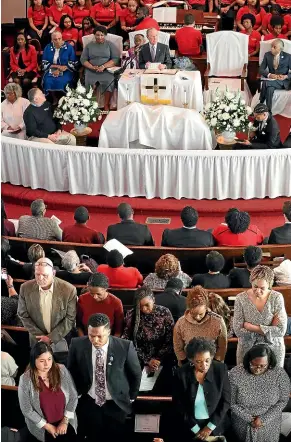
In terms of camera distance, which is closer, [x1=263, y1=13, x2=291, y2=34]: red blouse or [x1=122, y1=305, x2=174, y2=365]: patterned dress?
[x1=122, y1=305, x2=174, y2=365]: patterned dress

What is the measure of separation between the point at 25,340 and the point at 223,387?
173 cm

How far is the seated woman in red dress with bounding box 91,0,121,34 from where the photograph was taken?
48.2ft

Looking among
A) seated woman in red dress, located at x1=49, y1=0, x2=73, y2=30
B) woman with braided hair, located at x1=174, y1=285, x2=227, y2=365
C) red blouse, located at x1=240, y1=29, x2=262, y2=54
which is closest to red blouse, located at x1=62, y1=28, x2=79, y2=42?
seated woman in red dress, located at x1=49, y1=0, x2=73, y2=30

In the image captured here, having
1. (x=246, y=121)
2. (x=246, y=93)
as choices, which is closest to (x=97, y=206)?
(x=246, y=121)

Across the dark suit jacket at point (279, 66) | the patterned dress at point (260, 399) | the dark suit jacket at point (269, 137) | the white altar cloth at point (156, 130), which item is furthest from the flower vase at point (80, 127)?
the patterned dress at point (260, 399)

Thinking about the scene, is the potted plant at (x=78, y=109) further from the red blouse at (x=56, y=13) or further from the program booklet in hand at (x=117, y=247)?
the red blouse at (x=56, y=13)

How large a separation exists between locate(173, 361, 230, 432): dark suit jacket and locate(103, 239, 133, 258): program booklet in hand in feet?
7.39

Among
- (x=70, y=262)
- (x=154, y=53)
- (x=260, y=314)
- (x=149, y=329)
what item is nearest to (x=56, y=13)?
(x=154, y=53)

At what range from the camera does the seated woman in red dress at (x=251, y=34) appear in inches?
554

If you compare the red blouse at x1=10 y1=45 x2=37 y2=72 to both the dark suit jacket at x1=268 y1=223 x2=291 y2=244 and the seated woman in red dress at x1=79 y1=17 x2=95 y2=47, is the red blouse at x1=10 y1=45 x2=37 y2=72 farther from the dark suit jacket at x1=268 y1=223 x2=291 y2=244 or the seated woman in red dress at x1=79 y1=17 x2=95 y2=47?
the dark suit jacket at x1=268 y1=223 x2=291 y2=244

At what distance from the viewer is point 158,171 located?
1091 cm

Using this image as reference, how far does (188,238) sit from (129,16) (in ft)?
22.7

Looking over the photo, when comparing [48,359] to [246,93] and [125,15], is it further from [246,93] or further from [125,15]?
[125,15]

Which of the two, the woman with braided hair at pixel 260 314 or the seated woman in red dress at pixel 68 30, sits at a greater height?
the woman with braided hair at pixel 260 314
